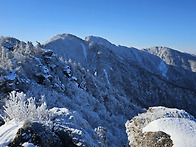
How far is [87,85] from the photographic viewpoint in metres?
31.4

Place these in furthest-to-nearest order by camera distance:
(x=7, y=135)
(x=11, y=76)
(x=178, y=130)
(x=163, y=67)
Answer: (x=163, y=67) < (x=11, y=76) < (x=178, y=130) < (x=7, y=135)

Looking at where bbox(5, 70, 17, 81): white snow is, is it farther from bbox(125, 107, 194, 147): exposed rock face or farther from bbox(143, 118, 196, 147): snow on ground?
bbox(143, 118, 196, 147): snow on ground

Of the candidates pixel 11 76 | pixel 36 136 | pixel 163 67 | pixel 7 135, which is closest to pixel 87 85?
pixel 11 76

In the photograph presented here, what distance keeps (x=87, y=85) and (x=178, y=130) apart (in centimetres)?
2667

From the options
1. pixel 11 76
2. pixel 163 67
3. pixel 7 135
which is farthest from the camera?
pixel 163 67

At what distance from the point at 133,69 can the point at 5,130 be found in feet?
261

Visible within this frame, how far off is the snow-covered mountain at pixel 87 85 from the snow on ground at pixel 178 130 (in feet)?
8.33

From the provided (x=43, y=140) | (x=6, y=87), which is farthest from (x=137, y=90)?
(x=43, y=140)

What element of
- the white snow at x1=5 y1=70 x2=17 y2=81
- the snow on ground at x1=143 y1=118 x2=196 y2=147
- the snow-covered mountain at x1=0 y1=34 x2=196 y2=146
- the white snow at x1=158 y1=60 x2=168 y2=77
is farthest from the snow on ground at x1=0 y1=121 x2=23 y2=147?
the white snow at x1=158 y1=60 x2=168 y2=77

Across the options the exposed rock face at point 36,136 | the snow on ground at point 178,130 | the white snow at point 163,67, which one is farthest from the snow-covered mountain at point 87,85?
the snow on ground at point 178,130

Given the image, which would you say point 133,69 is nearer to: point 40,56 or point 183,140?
point 40,56

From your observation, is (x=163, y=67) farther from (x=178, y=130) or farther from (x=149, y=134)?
(x=178, y=130)

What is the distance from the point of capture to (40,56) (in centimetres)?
2511

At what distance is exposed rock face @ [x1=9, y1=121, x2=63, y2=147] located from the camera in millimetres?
3873
